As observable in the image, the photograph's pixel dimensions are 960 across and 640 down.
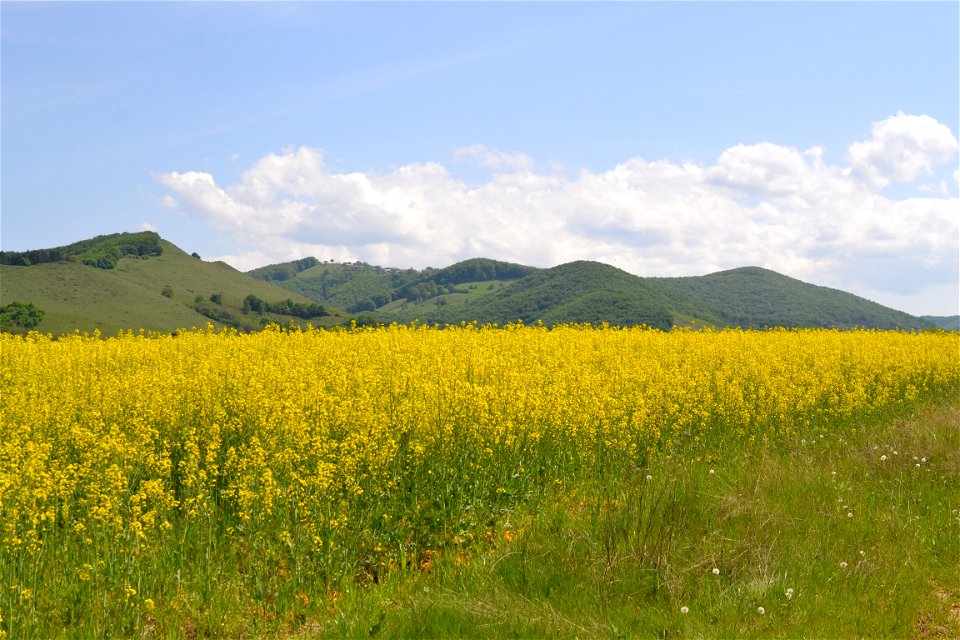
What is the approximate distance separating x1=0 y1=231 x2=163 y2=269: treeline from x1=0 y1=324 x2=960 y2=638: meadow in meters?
135

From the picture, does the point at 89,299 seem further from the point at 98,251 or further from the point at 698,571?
the point at 698,571

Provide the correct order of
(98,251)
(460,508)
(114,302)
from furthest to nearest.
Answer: (98,251)
(114,302)
(460,508)

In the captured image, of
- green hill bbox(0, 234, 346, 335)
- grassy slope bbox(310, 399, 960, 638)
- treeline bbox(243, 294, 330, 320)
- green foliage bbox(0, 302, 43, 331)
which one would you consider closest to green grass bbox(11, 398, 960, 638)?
grassy slope bbox(310, 399, 960, 638)

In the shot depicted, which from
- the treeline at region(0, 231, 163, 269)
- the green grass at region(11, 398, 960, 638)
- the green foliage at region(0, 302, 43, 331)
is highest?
the treeline at region(0, 231, 163, 269)

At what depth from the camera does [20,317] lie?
7175 centimetres

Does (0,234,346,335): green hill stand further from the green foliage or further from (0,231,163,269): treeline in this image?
the green foliage

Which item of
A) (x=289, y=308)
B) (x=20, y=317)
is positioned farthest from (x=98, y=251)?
(x=20, y=317)

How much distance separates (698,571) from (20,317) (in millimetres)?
83371

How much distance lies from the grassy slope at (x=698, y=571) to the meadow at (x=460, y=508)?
0.03 meters

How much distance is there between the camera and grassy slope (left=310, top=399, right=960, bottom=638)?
18.2ft

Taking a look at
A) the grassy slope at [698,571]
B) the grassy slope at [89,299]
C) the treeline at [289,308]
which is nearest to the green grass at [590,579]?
the grassy slope at [698,571]

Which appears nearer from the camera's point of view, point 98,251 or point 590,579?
point 590,579

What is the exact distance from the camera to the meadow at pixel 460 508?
5680 mm

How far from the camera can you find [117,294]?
11631 cm
